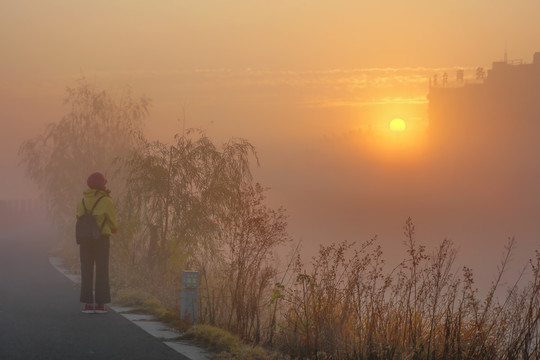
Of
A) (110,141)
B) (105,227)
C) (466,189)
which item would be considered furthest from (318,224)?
(105,227)

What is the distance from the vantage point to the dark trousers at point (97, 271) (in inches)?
480

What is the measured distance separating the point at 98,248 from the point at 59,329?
205 centimetres

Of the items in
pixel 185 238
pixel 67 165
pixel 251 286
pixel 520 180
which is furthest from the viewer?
pixel 520 180

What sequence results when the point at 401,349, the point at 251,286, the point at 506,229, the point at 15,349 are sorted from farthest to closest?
the point at 506,229, the point at 251,286, the point at 15,349, the point at 401,349

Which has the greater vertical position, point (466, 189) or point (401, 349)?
point (466, 189)

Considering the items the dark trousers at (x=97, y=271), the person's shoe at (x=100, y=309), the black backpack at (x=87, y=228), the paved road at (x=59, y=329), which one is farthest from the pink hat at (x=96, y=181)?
the paved road at (x=59, y=329)

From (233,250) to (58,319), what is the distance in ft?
8.11

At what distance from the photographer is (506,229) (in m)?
173

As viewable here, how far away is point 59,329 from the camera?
1045 cm

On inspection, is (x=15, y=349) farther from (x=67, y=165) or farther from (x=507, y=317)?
(x=67, y=165)

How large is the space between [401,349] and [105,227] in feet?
18.2

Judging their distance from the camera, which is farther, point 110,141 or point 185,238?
point 110,141

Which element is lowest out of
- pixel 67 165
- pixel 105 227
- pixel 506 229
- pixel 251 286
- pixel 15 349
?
pixel 15 349

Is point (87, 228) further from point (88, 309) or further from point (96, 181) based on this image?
point (88, 309)
